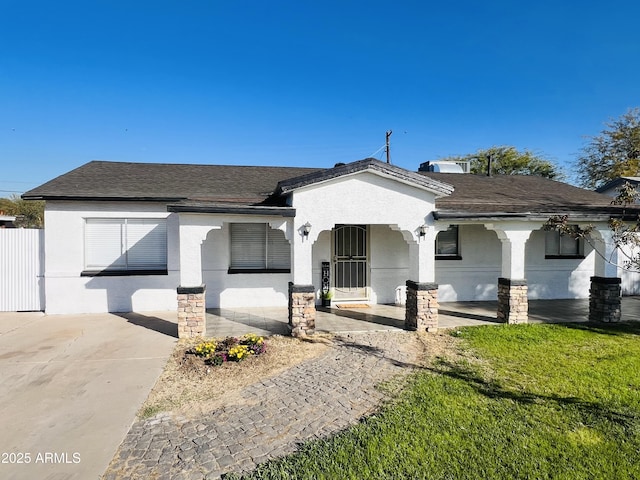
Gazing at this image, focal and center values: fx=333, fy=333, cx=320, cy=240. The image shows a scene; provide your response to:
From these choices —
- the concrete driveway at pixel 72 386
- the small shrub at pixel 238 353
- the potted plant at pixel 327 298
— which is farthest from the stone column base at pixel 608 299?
the concrete driveway at pixel 72 386

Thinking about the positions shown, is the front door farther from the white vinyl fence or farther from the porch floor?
the white vinyl fence

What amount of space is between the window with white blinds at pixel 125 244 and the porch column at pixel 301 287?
463cm

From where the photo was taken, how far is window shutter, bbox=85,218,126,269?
952 centimetres

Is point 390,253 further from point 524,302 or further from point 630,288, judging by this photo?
point 630,288

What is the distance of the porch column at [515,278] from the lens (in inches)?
325

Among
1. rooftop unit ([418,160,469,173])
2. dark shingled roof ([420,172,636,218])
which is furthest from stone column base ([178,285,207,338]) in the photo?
rooftop unit ([418,160,469,173])

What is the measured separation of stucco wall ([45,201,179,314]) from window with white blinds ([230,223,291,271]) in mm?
1746

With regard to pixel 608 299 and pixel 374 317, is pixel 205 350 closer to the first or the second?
pixel 374 317

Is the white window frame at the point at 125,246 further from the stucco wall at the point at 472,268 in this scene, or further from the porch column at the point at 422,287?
the stucco wall at the point at 472,268

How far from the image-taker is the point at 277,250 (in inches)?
410

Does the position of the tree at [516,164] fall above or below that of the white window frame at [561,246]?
above

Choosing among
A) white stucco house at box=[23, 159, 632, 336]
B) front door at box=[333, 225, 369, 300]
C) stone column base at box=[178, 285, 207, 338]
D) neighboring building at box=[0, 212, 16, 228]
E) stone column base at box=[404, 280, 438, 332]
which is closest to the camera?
stone column base at box=[178, 285, 207, 338]

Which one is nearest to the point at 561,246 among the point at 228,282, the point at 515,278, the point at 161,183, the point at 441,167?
the point at 515,278

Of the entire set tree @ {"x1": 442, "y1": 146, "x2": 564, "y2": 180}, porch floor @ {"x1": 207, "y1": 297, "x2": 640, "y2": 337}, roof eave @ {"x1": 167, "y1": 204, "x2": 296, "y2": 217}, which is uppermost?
tree @ {"x1": 442, "y1": 146, "x2": 564, "y2": 180}
